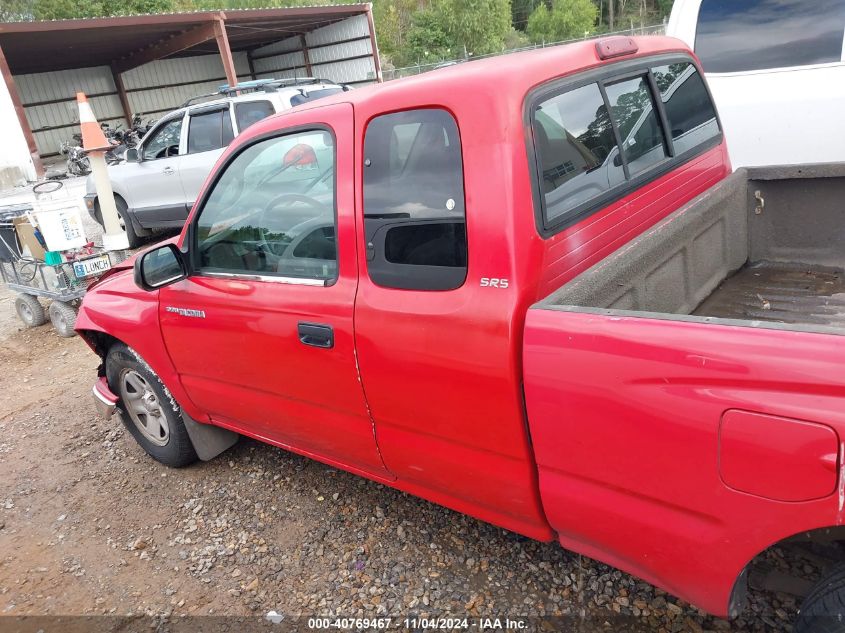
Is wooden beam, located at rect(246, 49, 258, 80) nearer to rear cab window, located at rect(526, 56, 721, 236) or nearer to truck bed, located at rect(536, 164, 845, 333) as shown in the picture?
rear cab window, located at rect(526, 56, 721, 236)

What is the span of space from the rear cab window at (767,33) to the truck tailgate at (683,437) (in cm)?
423

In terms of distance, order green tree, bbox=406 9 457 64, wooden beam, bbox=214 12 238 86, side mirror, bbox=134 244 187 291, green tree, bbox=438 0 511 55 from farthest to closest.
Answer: green tree, bbox=438 0 511 55 < green tree, bbox=406 9 457 64 < wooden beam, bbox=214 12 238 86 < side mirror, bbox=134 244 187 291

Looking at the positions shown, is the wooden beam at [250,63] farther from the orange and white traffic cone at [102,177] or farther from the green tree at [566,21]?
the green tree at [566,21]

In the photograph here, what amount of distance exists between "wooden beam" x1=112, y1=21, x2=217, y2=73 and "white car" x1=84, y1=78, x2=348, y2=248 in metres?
10.1

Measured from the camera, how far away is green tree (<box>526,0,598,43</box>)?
147 ft

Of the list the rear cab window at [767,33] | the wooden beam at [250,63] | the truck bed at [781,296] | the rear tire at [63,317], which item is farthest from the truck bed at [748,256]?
the wooden beam at [250,63]

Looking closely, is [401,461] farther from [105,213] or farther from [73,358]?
[105,213]

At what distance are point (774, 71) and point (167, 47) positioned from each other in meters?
20.1

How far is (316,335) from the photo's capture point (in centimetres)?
250

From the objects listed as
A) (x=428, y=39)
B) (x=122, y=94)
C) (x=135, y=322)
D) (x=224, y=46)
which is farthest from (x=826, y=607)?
(x=428, y=39)

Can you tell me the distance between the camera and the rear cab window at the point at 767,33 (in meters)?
4.70

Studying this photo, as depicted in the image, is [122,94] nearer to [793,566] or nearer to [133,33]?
[133,33]

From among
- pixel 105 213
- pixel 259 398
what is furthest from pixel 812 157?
pixel 105 213

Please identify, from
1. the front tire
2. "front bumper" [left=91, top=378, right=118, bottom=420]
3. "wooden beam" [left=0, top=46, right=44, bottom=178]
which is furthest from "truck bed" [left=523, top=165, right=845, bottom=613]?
"wooden beam" [left=0, top=46, right=44, bottom=178]
